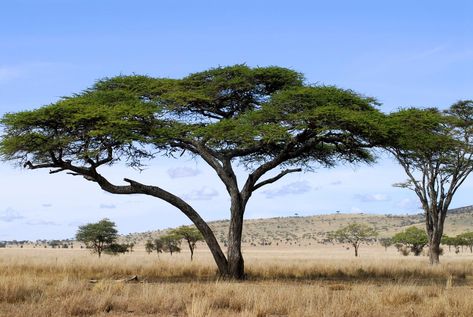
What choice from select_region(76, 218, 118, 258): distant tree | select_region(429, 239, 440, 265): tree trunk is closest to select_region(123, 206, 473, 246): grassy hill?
select_region(76, 218, 118, 258): distant tree

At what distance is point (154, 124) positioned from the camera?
2236cm

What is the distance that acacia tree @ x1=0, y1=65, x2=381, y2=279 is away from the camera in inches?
814

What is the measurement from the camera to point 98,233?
2249 inches

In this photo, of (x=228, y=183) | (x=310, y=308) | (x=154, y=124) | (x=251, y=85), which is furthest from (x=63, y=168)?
(x=310, y=308)

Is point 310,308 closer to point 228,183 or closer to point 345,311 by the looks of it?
point 345,311

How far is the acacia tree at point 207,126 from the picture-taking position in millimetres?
20688

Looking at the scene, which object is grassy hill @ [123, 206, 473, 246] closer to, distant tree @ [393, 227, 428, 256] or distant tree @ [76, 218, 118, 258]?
distant tree @ [393, 227, 428, 256]

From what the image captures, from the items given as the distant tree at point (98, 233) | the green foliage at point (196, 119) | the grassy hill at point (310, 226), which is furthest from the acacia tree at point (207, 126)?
the grassy hill at point (310, 226)

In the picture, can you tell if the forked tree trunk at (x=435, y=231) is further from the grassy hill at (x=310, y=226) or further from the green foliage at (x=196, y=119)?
the grassy hill at (x=310, y=226)

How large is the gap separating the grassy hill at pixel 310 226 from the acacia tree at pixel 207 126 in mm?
94880

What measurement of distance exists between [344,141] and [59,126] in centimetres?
1127

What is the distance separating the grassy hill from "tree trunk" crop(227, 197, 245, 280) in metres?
95.0

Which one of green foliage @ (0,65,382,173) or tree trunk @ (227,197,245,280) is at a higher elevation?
green foliage @ (0,65,382,173)

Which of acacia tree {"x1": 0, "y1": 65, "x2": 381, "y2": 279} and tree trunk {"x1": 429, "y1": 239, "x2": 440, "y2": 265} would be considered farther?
tree trunk {"x1": 429, "y1": 239, "x2": 440, "y2": 265}
